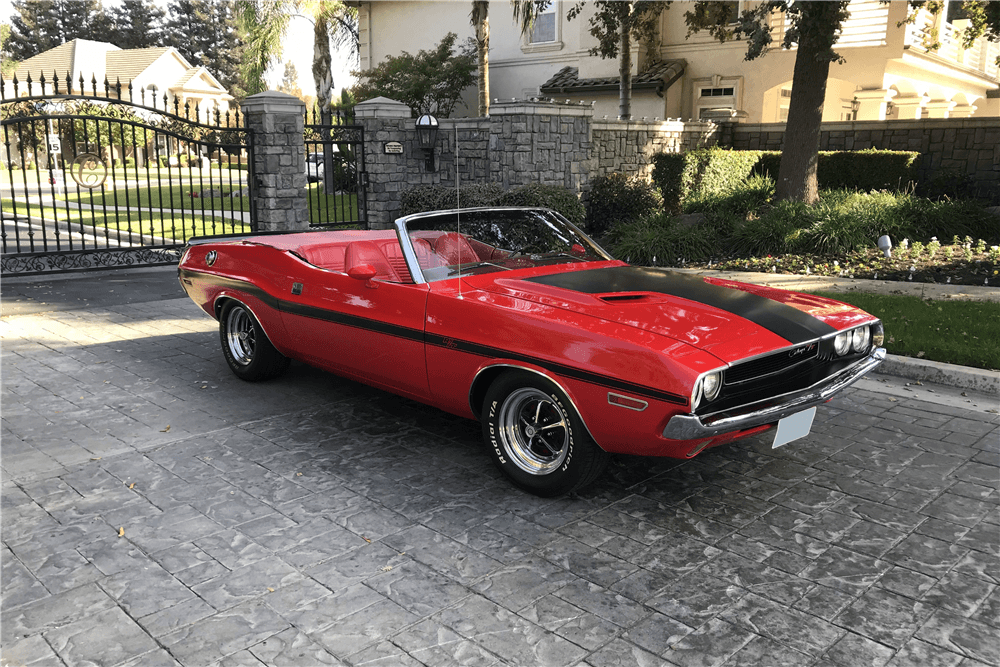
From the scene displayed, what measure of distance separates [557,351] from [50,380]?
14.6ft

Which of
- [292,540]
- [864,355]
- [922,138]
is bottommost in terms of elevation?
[292,540]

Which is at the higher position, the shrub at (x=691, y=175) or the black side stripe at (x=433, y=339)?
the shrub at (x=691, y=175)

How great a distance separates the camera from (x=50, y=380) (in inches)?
240

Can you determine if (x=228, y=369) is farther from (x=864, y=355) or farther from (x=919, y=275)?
(x=919, y=275)

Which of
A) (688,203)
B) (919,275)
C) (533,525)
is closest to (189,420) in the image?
(533,525)

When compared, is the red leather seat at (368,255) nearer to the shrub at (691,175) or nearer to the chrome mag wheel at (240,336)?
the chrome mag wheel at (240,336)

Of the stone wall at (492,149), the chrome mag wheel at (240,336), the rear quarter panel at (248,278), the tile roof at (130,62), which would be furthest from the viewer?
the tile roof at (130,62)

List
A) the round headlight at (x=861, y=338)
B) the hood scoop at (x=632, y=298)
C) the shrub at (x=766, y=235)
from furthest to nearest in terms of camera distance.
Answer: the shrub at (x=766, y=235)
the round headlight at (x=861, y=338)
the hood scoop at (x=632, y=298)

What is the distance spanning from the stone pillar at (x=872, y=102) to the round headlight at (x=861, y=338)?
20490 millimetres

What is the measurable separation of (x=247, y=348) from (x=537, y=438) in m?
3.03

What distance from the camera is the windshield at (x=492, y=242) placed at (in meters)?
4.77

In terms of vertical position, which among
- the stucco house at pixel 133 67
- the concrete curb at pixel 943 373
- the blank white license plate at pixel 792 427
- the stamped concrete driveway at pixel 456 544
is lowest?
the stamped concrete driveway at pixel 456 544

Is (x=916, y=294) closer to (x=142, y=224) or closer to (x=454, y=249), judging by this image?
(x=454, y=249)

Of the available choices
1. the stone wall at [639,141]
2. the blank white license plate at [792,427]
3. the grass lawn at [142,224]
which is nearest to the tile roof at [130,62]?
the grass lawn at [142,224]
